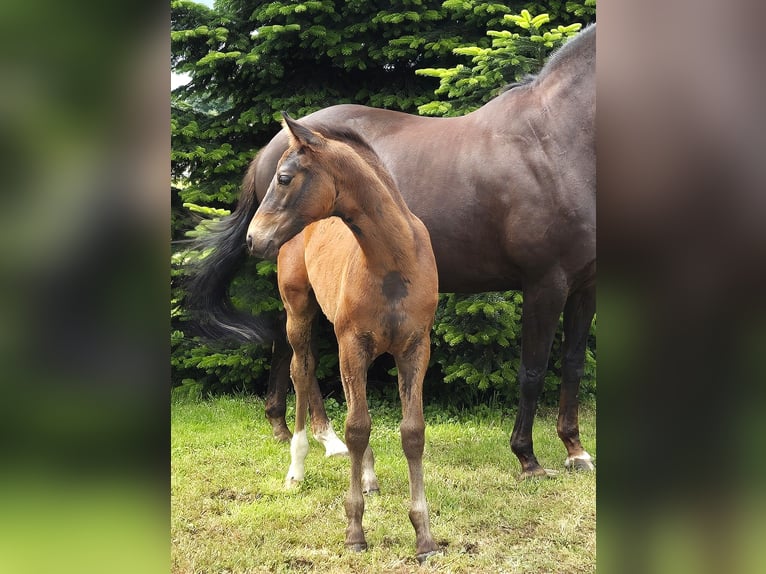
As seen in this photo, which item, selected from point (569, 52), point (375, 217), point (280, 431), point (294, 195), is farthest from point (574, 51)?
point (280, 431)

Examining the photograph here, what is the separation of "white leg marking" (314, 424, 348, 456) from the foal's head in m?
1.89

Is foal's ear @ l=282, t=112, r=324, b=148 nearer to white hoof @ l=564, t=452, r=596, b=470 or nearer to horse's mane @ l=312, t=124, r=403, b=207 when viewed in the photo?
horse's mane @ l=312, t=124, r=403, b=207

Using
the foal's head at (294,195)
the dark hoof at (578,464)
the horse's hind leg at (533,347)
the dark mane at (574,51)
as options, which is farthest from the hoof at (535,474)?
the dark mane at (574,51)

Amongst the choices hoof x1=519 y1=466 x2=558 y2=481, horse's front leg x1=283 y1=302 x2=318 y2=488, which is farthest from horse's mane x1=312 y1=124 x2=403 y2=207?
hoof x1=519 y1=466 x2=558 y2=481

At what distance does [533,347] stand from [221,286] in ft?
5.62

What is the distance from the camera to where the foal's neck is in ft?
8.11

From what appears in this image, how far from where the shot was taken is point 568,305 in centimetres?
389

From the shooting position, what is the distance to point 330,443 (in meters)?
4.01

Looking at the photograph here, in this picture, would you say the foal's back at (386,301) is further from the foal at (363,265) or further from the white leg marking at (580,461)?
the white leg marking at (580,461)

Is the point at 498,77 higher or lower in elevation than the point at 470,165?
higher
